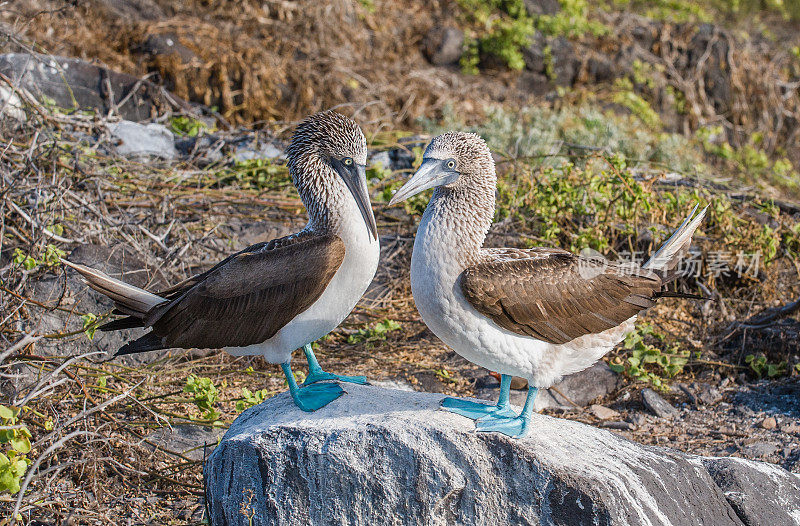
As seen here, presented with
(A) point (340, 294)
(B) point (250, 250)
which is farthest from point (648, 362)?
(B) point (250, 250)

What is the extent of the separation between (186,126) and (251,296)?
5.40 meters

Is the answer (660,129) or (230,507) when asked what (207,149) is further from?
(660,129)

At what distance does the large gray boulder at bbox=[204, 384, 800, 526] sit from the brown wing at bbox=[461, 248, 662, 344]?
50 centimetres

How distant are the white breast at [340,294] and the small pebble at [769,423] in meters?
2.90

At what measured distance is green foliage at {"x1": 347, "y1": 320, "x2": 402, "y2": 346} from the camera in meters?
5.84

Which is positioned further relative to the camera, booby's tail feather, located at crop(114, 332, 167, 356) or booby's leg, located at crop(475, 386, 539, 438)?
booby's tail feather, located at crop(114, 332, 167, 356)

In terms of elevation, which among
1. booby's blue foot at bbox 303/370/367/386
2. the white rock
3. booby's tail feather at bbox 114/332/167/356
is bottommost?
the white rock

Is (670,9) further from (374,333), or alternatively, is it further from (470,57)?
(374,333)

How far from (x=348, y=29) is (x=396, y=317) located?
273 inches

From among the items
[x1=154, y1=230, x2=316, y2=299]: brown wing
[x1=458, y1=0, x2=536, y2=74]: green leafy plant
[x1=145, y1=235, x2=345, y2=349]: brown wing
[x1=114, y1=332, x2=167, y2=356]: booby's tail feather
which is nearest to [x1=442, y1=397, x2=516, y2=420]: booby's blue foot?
[x1=145, y1=235, x2=345, y2=349]: brown wing

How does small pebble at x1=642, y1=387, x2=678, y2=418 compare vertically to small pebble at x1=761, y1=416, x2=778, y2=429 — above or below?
below

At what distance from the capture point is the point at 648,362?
5.60m

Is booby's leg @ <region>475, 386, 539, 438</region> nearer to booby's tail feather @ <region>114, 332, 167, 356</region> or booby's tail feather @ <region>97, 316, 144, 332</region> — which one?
booby's tail feather @ <region>114, 332, 167, 356</region>

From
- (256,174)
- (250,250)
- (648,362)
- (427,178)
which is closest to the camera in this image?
(427,178)
